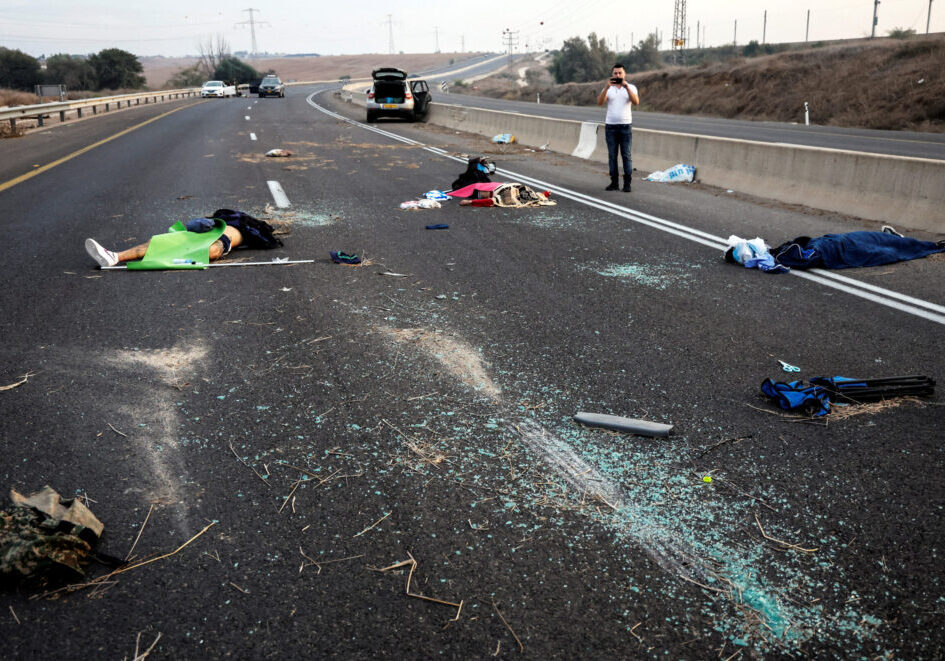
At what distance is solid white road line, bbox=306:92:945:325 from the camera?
571 cm

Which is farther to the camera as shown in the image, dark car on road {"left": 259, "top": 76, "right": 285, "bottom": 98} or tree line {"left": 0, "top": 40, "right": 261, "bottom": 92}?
tree line {"left": 0, "top": 40, "right": 261, "bottom": 92}

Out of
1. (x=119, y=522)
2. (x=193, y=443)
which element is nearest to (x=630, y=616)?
(x=119, y=522)

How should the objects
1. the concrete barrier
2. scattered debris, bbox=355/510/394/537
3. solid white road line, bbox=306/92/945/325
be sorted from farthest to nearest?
1. the concrete barrier
2. solid white road line, bbox=306/92/945/325
3. scattered debris, bbox=355/510/394/537

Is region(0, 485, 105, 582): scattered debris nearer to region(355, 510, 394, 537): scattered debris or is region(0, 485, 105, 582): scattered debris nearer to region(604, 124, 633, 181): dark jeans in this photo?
region(355, 510, 394, 537): scattered debris

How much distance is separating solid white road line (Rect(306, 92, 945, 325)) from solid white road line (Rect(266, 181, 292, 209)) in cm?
412

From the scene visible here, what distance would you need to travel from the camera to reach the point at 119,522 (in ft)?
9.57

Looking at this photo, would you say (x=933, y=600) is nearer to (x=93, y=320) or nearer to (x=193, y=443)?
(x=193, y=443)

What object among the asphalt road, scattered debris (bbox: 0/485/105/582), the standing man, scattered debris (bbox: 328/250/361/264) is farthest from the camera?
the standing man

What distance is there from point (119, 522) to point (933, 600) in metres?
2.97

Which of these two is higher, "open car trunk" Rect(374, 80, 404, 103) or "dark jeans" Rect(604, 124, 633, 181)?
"open car trunk" Rect(374, 80, 404, 103)

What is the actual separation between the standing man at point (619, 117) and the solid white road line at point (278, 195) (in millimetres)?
5072

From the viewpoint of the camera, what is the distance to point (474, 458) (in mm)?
3406

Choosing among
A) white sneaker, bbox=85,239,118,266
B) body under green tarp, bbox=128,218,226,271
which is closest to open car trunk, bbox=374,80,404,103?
body under green tarp, bbox=128,218,226,271

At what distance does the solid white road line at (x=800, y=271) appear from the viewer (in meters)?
5.71
